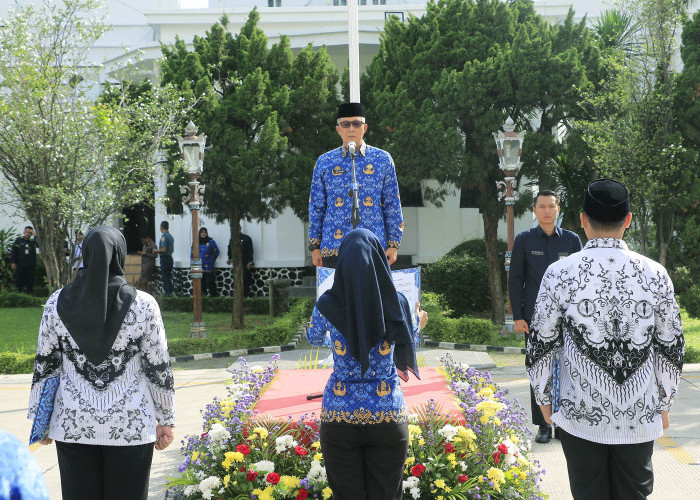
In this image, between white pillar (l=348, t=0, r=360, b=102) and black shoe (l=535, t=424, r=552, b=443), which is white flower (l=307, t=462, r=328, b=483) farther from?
white pillar (l=348, t=0, r=360, b=102)

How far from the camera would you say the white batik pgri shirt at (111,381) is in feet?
11.2

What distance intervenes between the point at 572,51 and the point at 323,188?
1019 cm

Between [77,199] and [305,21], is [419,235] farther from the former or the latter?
[77,199]

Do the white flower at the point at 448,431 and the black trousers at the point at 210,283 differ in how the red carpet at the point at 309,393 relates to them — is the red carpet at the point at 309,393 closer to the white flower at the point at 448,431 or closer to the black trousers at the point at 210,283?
the white flower at the point at 448,431

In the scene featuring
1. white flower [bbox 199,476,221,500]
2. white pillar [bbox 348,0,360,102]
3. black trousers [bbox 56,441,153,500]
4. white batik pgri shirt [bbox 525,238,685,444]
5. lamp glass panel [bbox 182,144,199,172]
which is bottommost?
white flower [bbox 199,476,221,500]

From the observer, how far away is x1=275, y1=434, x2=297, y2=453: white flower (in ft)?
15.3

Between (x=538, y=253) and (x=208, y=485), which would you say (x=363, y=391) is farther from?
(x=538, y=253)

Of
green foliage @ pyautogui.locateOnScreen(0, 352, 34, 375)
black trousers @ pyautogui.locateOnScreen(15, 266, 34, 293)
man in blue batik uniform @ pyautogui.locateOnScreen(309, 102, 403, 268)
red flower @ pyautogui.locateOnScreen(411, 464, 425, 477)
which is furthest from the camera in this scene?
black trousers @ pyautogui.locateOnScreen(15, 266, 34, 293)

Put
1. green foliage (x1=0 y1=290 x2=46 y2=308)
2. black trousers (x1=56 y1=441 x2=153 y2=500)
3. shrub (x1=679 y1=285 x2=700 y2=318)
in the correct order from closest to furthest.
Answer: black trousers (x1=56 y1=441 x2=153 y2=500) → shrub (x1=679 y1=285 x2=700 y2=318) → green foliage (x1=0 y1=290 x2=46 y2=308)

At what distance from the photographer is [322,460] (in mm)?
4539

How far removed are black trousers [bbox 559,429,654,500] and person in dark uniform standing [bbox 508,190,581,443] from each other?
2817 millimetres

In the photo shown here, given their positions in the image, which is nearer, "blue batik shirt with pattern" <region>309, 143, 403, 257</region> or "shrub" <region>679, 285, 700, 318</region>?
"blue batik shirt with pattern" <region>309, 143, 403, 257</region>

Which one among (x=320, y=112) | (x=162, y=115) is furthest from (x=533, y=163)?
(x=162, y=115)

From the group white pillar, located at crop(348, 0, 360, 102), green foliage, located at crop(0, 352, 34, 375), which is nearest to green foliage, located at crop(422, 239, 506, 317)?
green foliage, located at crop(0, 352, 34, 375)
